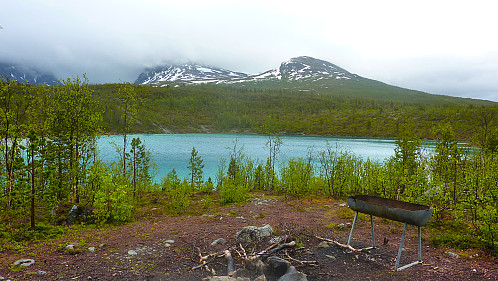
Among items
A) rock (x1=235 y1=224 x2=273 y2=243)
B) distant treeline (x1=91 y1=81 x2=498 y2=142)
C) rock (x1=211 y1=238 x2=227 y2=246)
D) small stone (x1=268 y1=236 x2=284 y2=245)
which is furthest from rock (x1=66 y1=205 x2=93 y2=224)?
distant treeline (x1=91 y1=81 x2=498 y2=142)

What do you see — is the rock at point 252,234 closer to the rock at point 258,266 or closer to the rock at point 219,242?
the rock at point 219,242

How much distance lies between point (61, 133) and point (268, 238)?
1123cm

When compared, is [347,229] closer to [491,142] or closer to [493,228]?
[493,228]

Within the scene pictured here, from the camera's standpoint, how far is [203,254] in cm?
748

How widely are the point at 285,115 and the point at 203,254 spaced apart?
152 metres

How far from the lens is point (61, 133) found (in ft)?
40.5

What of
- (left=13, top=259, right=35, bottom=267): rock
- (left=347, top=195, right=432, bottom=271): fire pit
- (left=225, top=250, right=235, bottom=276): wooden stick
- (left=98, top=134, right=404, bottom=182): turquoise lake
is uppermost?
(left=347, top=195, right=432, bottom=271): fire pit

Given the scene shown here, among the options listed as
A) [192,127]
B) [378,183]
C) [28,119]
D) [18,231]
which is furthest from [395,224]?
[192,127]

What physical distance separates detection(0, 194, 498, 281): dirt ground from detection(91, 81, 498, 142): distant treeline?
77203 mm

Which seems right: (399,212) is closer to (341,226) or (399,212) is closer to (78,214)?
(341,226)

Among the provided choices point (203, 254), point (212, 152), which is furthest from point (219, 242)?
point (212, 152)

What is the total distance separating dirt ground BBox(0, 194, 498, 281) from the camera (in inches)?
243

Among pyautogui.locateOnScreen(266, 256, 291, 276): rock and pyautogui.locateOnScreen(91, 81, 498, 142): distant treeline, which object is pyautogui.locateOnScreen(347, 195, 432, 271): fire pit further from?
pyautogui.locateOnScreen(91, 81, 498, 142): distant treeline

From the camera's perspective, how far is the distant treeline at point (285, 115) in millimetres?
105188
